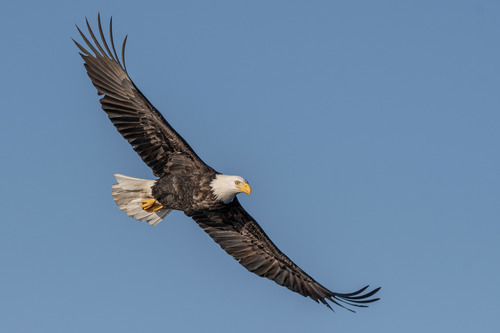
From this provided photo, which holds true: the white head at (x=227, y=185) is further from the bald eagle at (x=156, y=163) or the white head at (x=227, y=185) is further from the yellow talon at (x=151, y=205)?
the yellow talon at (x=151, y=205)

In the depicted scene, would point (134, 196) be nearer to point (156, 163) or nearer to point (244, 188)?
point (156, 163)

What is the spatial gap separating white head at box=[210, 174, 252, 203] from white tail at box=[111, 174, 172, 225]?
46.2 inches

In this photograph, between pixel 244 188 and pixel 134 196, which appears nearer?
pixel 244 188

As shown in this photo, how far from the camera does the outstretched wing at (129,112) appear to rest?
16219 millimetres

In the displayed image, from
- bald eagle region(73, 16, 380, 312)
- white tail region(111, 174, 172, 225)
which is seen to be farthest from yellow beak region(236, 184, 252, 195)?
white tail region(111, 174, 172, 225)

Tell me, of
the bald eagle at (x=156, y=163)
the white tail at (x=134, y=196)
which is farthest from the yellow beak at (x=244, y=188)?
the white tail at (x=134, y=196)

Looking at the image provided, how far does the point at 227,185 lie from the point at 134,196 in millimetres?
1908

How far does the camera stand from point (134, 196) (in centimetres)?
1694

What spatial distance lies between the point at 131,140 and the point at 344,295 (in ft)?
13.7

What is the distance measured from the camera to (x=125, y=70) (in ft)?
53.3

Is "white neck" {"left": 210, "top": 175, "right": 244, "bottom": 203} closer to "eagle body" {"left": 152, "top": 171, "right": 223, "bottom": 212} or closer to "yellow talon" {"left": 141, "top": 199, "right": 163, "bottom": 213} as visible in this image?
"eagle body" {"left": 152, "top": 171, "right": 223, "bottom": 212}

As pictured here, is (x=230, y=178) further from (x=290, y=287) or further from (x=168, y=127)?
(x=290, y=287)

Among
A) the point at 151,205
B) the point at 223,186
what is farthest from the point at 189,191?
the point at 151,205

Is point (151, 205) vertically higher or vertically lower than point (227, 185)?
lower
